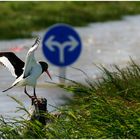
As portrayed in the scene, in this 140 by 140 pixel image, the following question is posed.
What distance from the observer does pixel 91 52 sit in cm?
2530

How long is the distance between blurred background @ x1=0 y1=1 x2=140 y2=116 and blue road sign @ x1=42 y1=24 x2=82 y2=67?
926mm

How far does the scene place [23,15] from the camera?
3497 cm

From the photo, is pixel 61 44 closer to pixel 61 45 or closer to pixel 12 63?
pixel 61 45

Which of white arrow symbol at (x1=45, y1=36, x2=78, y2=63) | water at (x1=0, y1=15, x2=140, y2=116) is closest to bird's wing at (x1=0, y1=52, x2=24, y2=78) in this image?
water at (x1=0, y1=15, x2=140, y2=116)

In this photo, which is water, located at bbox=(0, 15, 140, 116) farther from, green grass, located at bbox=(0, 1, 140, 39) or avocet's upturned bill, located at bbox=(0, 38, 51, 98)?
avocet's upturned bill, located at bbox=(0, 38, 51, 98)

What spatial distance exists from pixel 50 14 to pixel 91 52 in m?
11.2

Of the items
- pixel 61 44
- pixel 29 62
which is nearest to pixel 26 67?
pixel 29 62

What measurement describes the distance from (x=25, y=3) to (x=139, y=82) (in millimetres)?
31093

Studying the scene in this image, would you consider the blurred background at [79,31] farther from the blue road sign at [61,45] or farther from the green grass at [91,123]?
the green grass at [91,123]

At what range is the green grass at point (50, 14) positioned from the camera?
30.9m

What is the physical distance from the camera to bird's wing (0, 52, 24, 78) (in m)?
7.54

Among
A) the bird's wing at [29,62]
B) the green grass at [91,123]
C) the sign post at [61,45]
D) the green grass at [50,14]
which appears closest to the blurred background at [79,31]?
the green grass at [50,14]

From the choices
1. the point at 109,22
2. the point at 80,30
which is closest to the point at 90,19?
the point at 109,22

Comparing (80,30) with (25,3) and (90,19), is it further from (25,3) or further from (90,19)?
(25,3)
